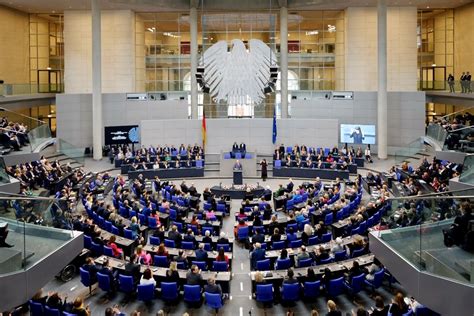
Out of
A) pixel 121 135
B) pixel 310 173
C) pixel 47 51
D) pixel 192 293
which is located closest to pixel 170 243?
pixel 192 293

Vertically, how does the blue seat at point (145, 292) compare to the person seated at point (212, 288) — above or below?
below

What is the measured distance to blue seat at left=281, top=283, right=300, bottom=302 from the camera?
11414mm

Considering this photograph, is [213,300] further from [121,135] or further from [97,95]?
[97,95]

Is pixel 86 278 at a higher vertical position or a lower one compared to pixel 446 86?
lower

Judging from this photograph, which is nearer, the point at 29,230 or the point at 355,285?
the point at 29,230

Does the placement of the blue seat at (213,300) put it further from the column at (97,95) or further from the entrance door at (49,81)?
the entrance door at (49,81)

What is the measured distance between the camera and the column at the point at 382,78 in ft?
106

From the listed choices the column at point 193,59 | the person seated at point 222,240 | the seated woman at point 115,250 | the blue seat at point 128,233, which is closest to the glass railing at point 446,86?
the column at point 193,59

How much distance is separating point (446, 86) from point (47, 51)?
31788 mm

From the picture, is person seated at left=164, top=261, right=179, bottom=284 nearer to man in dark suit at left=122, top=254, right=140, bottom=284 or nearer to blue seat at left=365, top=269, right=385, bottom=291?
man in dark suit at left=122, top=254, right=140, bottom=284

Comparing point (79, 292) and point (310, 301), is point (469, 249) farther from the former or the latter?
point (79, 292)

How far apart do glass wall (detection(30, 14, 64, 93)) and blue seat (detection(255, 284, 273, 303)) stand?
3147cm

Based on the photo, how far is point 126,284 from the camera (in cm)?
1188

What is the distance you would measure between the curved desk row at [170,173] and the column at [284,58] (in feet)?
33.7
